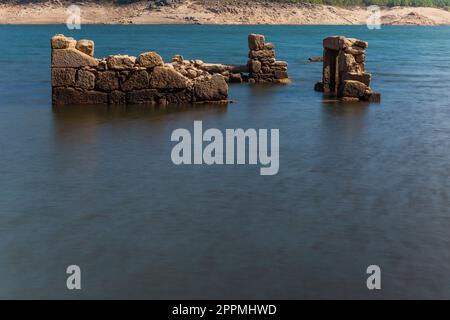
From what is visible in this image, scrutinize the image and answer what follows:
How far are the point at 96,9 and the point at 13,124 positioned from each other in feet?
379

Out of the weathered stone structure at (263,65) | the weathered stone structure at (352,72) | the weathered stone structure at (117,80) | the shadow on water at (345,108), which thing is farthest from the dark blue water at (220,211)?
the weathered stone structure at (263,65)

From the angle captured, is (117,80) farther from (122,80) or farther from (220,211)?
(220,211)

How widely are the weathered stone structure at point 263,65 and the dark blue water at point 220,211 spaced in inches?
350

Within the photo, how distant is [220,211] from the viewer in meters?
9.94

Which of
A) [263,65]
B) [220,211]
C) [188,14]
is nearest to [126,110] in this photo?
[220,211]

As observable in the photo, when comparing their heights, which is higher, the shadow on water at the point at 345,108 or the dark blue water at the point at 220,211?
the shadow on water at the point at 345,108

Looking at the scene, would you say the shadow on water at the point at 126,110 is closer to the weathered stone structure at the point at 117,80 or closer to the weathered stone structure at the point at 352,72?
the weathered stone structure at the point at 117,80

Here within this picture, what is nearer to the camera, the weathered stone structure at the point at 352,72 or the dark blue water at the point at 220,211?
the dark blue water at the point at 220,211

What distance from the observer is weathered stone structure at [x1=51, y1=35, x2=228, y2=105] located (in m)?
18.5

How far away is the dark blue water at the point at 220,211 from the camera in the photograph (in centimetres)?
768

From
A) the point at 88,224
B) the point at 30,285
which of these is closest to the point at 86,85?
the point at 88,224

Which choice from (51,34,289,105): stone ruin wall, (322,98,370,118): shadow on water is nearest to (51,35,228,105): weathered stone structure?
(51,34,289,105): stone ruin wall

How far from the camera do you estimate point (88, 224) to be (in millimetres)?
9320

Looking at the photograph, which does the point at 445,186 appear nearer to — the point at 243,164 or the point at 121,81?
the point at 243,164
